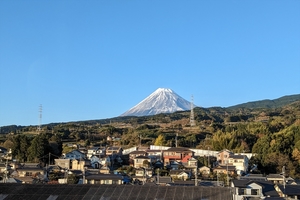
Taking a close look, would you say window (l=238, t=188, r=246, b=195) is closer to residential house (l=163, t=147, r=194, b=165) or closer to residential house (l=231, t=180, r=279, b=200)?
residential house (l=231, t=180, r=279, b=200)

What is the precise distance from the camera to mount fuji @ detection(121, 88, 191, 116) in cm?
11200

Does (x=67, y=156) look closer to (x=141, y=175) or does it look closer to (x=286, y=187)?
(x=141, y=175)

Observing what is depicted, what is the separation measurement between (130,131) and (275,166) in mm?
24301

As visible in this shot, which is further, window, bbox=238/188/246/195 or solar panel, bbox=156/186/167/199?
window, bbox=238/188/246/195

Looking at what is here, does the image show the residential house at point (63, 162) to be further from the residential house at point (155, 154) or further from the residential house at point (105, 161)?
the residential house at point (155, 154)

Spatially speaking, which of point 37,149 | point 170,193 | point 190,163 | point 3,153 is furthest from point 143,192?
point 3,153

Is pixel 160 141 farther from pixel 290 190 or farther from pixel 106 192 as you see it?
pixel 106 192

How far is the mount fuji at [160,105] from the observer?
4409 inches

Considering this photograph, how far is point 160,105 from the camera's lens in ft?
387

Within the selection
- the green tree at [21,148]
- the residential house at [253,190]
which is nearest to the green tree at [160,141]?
the green tree at [21,148]

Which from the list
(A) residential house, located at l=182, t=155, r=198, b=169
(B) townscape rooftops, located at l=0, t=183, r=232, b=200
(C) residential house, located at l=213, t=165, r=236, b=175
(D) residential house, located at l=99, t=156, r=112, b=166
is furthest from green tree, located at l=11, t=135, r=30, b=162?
(B) townscape rooftops, located at l=0, t=183, r=232, b=200

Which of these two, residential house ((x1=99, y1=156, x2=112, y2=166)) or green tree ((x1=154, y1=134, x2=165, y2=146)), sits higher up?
green tree ((x1=154, y1=134, x2=165, y2=146))

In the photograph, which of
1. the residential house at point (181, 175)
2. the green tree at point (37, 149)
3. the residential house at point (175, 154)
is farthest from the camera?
the residential house at point (175, 154)

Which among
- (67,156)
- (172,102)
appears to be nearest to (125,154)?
(67,156)
